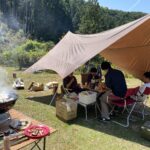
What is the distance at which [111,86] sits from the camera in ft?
15.9

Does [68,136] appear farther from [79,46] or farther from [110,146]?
[79,46]

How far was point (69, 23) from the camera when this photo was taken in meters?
43.3

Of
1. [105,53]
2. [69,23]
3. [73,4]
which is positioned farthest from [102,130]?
[73,4]

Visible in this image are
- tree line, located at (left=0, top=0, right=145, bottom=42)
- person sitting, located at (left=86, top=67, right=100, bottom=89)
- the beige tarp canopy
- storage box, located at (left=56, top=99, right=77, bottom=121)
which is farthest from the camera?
tree line, located at (left=0, top=0, right=145, bottom=42)

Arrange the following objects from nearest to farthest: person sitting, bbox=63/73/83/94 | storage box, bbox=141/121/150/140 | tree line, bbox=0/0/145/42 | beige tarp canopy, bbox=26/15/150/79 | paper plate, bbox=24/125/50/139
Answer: paper plate, bbox=24/125/50/139, storage box, bbox=141/121/150/140, beige tarp canopy, bbox=26/15/150/79, person sitting, bbox=63/73/83/94, tree line, bbox=0/0/145/42

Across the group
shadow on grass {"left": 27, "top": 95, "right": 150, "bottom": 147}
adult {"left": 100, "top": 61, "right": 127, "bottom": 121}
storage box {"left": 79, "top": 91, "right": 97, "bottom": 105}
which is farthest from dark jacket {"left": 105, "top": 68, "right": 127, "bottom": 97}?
shadow on grass {"left": 27, "top": 95, "right": 150, "bottom": 147}

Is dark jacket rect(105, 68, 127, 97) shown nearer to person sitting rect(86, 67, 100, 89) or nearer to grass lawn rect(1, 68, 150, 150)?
grass lawn rect(1, 68, 150, 150)

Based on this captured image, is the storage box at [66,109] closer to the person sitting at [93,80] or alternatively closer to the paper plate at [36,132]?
the person sitting at [93,80]

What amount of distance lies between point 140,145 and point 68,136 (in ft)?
3.73

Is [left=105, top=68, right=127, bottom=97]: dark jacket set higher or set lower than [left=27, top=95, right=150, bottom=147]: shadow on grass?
higher

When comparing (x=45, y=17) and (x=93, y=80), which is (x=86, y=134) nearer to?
(x=93, y=80)

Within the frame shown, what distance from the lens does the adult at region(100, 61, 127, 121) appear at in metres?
4.76

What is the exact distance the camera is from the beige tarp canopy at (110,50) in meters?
4.84

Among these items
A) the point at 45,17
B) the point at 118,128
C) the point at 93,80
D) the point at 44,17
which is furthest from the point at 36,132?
the point at 45,17
